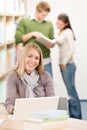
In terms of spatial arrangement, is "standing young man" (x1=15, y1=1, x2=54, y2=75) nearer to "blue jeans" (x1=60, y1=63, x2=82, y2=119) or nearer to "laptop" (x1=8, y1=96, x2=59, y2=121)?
"blue jeans" (x1=60, y1=63, x2=82, y2=119)

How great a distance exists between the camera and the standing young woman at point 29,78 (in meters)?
3.33

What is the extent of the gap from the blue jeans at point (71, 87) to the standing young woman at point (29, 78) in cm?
167

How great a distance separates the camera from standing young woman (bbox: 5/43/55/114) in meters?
3.33

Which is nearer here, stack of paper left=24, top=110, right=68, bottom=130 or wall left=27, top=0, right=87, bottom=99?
stack of paper left=24, top=110, right=68, bottom=130

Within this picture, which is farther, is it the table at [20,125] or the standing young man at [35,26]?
the standing young man at [35,26]

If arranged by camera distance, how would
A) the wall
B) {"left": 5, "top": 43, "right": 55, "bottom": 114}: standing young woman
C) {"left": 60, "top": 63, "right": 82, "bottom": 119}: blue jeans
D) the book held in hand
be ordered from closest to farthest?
1. {"left": 5, "top": 43, "right": 55, "bottom": 114}: standing young woman
2. the book held in hand
3. {"left": 60, "top": 63, "right": 82, "bottom": 119}: blue jeans
4. the wall

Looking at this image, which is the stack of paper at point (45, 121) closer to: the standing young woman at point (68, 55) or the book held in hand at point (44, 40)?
the book held in hand at point (44, 40)

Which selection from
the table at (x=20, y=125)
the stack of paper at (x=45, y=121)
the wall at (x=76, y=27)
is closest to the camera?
the stack of paper at (x=45, y=121)

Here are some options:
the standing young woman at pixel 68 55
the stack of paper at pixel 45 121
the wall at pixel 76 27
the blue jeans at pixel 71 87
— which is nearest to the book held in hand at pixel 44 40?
the standing young woman at pixel 68 55

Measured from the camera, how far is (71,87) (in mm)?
5289

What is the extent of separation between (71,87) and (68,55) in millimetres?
510

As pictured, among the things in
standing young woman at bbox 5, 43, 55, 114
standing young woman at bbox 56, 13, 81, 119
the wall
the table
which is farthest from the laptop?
the wall

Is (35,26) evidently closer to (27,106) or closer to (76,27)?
(76,27)

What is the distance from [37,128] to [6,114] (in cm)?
64
